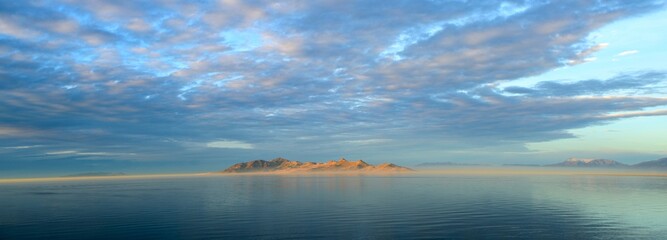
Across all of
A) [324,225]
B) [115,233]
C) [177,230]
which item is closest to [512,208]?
[324,225]

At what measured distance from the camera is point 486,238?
171 feet

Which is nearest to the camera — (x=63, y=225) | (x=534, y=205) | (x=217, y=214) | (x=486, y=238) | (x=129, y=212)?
(x=486, y=238)

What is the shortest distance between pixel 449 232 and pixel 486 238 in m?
5.48

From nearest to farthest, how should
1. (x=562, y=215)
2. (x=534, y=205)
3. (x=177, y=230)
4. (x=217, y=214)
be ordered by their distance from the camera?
(x=177, y=230) → (x=562, y=215) → (x=217, y=214) → (x=534, y=205)

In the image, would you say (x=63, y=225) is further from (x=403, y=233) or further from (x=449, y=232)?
(x=449, y=232)

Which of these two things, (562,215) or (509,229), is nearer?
(509,229)

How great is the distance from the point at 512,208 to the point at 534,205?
9438 millimetres

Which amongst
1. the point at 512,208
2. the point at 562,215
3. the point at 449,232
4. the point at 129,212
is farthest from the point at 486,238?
the point at 129,212

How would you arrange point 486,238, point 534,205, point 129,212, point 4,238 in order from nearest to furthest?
point 486,238
point 4,238
point 129,212
point 534,205

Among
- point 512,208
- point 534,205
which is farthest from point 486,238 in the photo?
point 534,205

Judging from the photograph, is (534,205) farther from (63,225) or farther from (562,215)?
(63,225)

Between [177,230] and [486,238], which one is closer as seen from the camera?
[486,238]

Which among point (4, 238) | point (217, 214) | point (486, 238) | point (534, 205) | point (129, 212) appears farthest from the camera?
point (534, 205)

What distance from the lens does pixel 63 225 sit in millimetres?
66812
